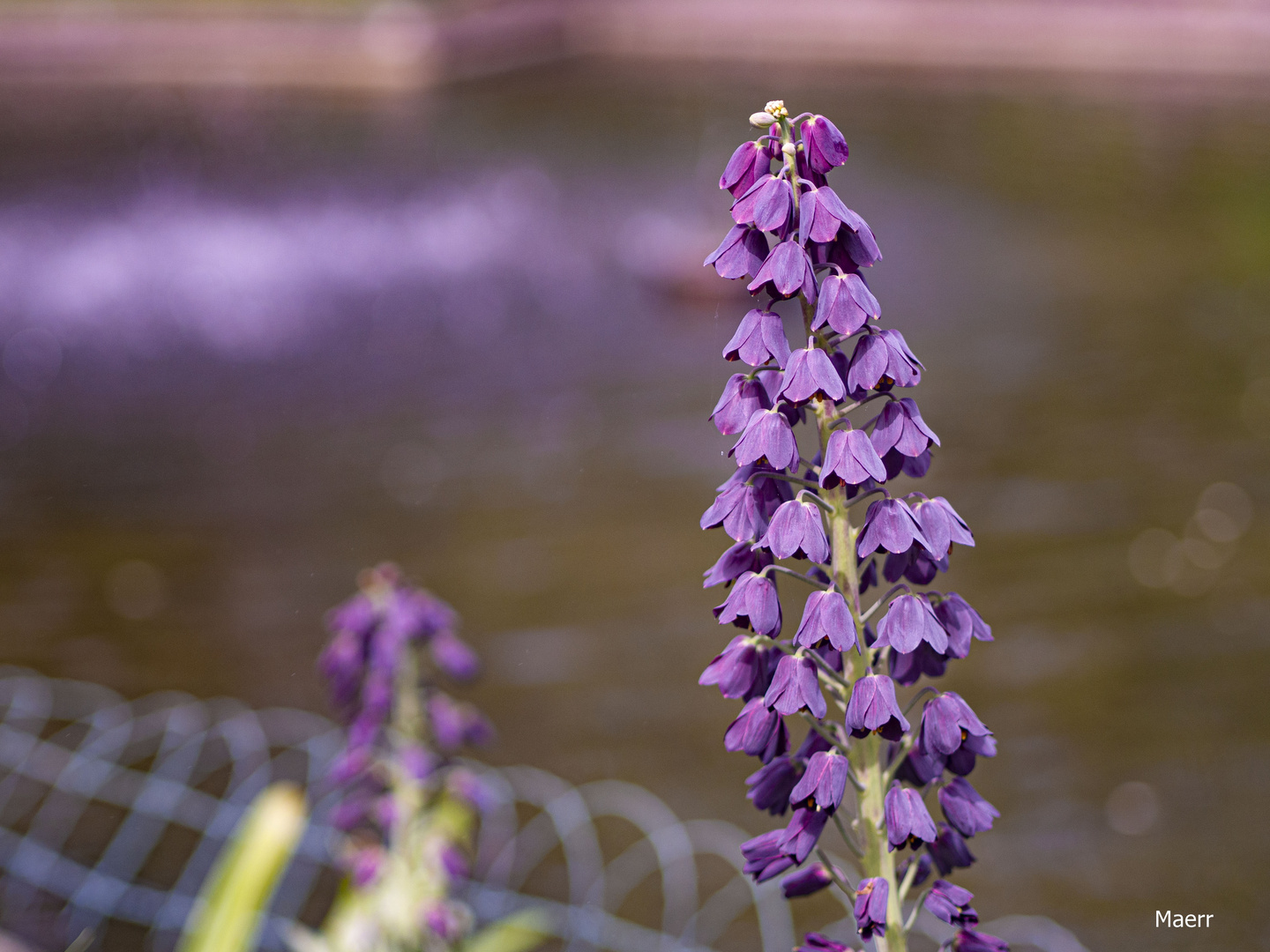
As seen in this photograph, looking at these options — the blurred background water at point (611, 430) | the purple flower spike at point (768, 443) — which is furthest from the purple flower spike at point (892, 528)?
the blurred background water at point (611, 430)

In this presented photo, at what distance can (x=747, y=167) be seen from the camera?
1.29 metres

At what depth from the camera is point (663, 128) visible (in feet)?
77.7

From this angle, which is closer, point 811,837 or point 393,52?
point 811,837

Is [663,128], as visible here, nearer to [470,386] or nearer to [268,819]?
[470,386]

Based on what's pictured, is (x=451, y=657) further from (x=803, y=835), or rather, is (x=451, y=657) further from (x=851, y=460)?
(x=851, y=460)

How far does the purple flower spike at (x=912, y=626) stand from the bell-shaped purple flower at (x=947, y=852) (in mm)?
248

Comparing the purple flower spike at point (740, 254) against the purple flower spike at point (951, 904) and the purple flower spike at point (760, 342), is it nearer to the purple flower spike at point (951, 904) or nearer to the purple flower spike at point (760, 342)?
the purple flower spike at point (760, 342)

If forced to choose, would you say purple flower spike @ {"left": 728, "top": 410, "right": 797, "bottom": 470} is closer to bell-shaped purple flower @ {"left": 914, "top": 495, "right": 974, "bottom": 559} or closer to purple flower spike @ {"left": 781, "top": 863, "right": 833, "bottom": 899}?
bell-shaped purple flower @ {"left": 914, "top": 495, "right": 974, "bottom": 559}

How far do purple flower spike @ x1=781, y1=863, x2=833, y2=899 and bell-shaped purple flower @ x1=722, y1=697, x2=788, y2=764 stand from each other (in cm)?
19

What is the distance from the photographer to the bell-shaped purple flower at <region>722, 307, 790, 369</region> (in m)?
1.25

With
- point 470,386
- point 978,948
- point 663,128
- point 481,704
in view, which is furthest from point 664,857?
point 663,128

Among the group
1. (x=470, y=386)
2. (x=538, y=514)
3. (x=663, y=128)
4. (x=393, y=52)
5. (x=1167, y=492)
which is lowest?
(x=538, y=514)

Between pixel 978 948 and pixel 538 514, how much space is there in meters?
8.11

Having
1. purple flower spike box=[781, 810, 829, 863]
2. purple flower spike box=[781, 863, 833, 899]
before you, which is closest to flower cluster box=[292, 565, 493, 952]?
purple flower spike box=[781, 863, 833, 899]
